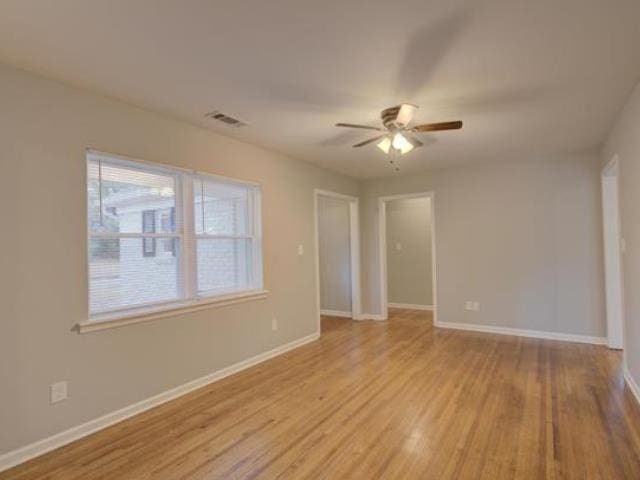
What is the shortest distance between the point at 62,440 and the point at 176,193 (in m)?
2.03

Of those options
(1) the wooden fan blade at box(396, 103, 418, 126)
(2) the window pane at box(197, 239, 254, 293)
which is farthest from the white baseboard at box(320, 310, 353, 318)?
(1) the wooden fan blade at box(396, 103, 418, 126)

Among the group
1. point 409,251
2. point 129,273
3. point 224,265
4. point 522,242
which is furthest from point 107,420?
point 409,251

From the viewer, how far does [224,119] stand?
127 inches

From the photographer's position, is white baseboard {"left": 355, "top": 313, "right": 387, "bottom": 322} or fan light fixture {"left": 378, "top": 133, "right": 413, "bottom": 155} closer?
fan light fixture {"left": 378, "top": 133, "right": 413, "bottom": 155}

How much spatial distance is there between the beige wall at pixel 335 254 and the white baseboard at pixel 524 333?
172 cm

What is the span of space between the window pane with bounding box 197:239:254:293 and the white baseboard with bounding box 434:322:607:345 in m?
3.21

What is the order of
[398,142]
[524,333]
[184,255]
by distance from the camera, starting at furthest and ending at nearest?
[524,333] → [184,255] → [398,142]

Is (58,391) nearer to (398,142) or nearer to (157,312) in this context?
(157,312)

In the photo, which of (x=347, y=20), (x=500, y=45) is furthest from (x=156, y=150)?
(x=500, y=45)

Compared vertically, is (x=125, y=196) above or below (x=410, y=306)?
above

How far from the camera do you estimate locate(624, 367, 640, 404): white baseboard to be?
2877 mm

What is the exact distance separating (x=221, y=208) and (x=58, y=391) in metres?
2.05

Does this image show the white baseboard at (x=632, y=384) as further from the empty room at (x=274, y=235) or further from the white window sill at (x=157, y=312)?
the white window sill at (x=157, y=312)

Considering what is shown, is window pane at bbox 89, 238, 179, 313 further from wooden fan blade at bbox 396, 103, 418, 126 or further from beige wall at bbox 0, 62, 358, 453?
wooden fan blade at bbox 396, 103, 418, 126
